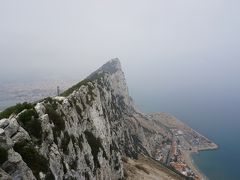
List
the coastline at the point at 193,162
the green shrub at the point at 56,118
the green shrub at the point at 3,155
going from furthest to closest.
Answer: the coastline at the point at 193,162
the green shrub at the point at 56,118
the green shrub at the point at 3,155

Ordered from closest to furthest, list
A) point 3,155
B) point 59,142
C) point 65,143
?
point 3,155, point 59,142, point 65,143

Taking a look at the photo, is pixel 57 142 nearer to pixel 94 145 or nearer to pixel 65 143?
pixel 65 143

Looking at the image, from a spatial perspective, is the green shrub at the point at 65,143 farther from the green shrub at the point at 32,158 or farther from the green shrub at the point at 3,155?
the green shrub at the point at 3,155

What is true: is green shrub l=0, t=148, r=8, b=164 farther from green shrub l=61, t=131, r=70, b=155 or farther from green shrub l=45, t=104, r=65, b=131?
green shrub l=45, t=104, r=65, b=131

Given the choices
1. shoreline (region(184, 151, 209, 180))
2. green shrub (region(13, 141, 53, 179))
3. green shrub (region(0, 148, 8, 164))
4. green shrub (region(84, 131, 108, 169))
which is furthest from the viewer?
shoreline (region(184, 151, 209, 180))

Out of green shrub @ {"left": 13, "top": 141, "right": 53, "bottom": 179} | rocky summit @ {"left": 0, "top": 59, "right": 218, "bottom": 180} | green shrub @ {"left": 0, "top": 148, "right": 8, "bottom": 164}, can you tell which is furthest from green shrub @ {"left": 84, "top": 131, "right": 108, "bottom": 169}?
green shrub @ {"left": 0, "top": 148, "right": 8, "bottom": 164}

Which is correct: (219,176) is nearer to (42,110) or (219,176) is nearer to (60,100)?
(60,100)

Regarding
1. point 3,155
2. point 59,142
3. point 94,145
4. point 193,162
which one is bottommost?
point 193,162

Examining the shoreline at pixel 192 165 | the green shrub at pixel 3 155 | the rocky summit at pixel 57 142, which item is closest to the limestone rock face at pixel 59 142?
the rocky summit at pixel 57 142

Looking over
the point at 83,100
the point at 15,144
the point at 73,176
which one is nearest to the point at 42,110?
the point at 73,176

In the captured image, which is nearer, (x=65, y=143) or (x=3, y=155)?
(x=3, y=155)

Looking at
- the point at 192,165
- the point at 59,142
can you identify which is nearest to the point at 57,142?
the point at 59,142
